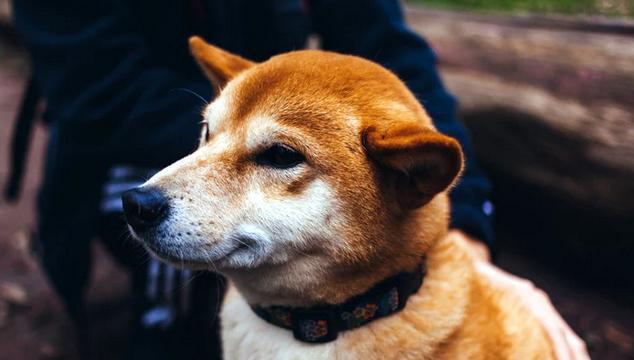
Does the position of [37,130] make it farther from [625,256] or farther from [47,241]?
[625,256]

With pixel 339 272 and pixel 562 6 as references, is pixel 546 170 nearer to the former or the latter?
pixel 339 272

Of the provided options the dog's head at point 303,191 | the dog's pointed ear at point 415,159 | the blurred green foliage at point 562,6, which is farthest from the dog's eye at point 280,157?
the blurred green foliage at point 562,6

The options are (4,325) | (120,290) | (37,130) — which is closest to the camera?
(4,325)

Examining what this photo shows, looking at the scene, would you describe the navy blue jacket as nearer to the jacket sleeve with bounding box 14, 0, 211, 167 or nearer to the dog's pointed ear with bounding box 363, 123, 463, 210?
the jacket sleeve with bounding box 14, 0, 211, 167

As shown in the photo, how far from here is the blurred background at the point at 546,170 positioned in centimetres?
262

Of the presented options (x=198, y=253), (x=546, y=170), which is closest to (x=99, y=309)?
(x=198, y=253)

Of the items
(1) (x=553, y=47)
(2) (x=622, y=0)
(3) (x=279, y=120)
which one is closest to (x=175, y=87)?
(3) (x=279, y=120)

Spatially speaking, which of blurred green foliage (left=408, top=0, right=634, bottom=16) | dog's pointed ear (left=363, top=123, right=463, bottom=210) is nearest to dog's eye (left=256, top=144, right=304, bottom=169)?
dog's pointed ear (left=363, top=123, right=463, bottom=210)

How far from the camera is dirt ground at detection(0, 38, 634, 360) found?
2760 millimetres

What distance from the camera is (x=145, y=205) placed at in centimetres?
146

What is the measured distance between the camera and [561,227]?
297 cm

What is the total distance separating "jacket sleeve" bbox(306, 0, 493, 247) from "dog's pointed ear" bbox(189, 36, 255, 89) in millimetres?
757

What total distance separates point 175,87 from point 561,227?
1.98 meters

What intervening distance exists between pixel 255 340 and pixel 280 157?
54 cm
